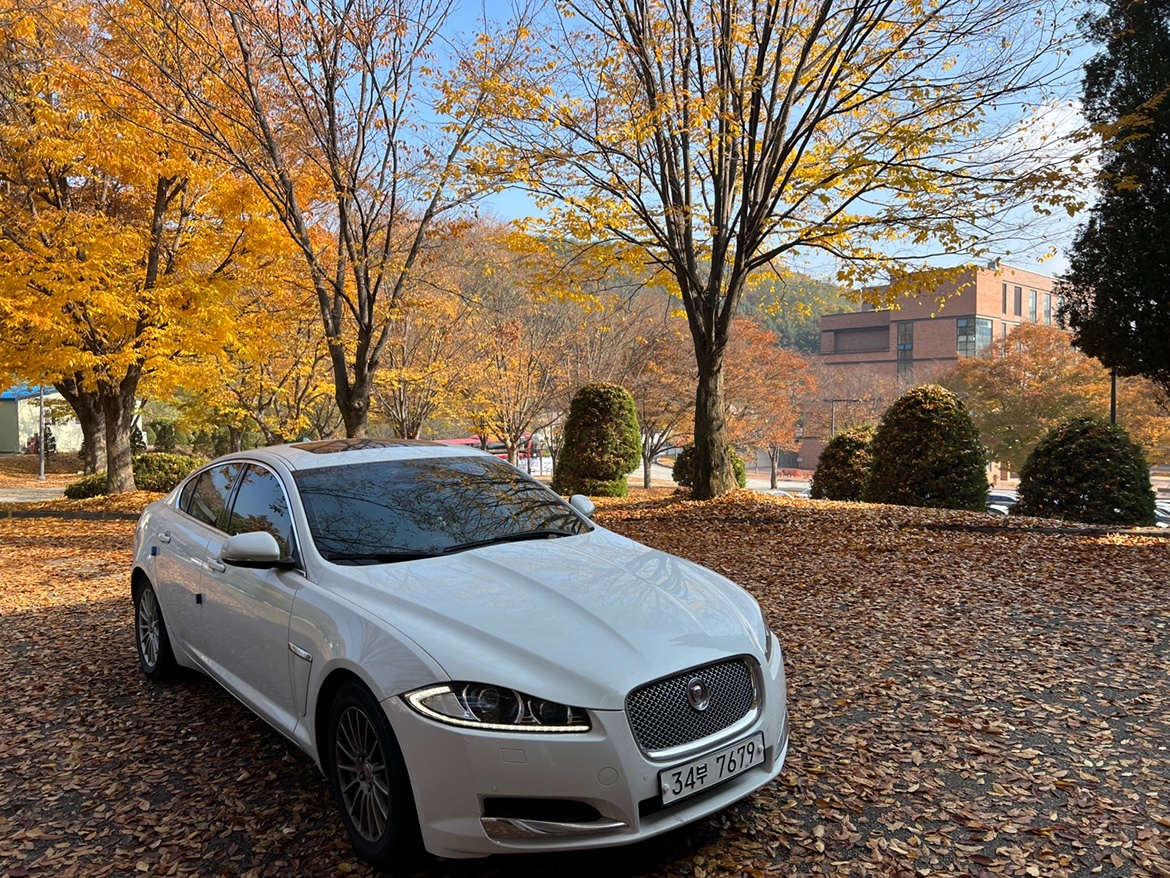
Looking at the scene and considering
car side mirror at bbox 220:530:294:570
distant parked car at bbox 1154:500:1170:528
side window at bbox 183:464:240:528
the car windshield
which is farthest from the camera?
distant parked car at bbox 1154:500:1170:528

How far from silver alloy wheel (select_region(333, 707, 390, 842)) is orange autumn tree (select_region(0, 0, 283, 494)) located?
34.3 feet

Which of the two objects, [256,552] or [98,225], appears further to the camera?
[98,225]

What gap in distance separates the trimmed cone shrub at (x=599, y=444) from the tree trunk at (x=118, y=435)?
335 inches

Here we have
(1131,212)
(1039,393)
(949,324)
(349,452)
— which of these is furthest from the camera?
(949,324)

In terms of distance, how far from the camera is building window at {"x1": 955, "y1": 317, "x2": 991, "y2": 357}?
6581cm

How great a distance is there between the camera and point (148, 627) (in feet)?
16.2

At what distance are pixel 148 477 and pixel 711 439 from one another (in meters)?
12.7

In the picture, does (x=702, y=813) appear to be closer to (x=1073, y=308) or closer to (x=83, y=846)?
(x=83, y=846)

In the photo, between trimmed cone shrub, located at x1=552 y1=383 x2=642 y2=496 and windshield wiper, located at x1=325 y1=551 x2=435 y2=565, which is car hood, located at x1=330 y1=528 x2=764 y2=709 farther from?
trimmed cone shrub, located at x1=552 y1=383 x2=642 y2=496

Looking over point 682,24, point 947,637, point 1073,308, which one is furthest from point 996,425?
point 947,637

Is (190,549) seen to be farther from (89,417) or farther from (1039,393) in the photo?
(1039,393)

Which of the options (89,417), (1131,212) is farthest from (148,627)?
(89,417)

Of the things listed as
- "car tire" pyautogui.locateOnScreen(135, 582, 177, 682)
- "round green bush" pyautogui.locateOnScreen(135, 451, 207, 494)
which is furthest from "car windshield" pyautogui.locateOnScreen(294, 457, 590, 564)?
"round green bush" pyautogui.locateOnScreen(135, 451, 207, 494)

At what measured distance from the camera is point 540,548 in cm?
354
